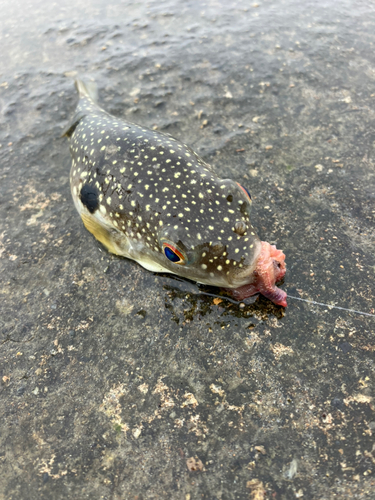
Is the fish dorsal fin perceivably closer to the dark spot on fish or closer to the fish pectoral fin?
the dark spot on fish

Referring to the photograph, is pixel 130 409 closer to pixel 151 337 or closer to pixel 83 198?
pixel 151 337

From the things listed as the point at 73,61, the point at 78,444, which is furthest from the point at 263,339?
the point at 73,61

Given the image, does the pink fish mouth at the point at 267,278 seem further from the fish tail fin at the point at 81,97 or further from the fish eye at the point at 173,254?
the fish tail fin at the point at 81,97

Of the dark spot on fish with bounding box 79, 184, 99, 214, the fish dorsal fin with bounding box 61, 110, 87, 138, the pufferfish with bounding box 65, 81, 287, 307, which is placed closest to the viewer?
the pufferfish with bounding box 65, 81, 287, 307

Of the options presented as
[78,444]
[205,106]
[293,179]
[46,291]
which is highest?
[205,106]

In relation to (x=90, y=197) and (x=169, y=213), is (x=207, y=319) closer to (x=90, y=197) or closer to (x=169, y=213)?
(x=169, y=213)

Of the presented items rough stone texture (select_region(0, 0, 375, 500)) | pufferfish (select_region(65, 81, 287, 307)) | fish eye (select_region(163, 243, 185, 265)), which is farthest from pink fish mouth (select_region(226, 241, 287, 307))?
fish eye (select_region(163, 243, 185, 265))

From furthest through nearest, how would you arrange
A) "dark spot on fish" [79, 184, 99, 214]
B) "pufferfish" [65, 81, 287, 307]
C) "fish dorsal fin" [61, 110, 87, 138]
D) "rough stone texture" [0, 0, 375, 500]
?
1. "fish dorsal fin" [61, 110, 87, 138]
2. "dark spot on fish" [79, 184, 99, 214]
3. "pufferfish" [65, 81, 287, 307]
4. "rough stone texture" [0, 0, 375, 500]
